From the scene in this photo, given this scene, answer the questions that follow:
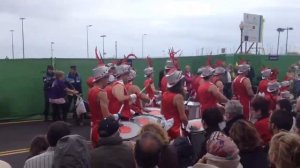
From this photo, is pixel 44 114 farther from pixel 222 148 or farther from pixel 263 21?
pixel 263 21

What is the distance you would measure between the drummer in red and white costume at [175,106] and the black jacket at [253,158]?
234 centimetres

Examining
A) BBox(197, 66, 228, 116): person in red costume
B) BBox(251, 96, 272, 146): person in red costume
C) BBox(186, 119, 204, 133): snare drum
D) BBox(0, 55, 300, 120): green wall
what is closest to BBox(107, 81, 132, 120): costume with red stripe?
BBox(186, 119, 204, 133): snare drum

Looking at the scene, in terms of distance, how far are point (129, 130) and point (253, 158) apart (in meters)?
2.77

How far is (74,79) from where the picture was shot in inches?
548

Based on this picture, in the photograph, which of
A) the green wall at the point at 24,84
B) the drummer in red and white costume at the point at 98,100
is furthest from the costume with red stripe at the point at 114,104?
the green wall at the point at 24,84

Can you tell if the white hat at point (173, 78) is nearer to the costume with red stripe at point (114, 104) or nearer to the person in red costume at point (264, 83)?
the costume with red stripe at point (114, 104)

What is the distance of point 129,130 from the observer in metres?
6.71

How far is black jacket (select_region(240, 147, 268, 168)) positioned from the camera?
14.1 ft

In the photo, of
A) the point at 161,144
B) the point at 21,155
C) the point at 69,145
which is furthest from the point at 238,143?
the point at 21,155

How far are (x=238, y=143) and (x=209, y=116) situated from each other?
0.68 metres

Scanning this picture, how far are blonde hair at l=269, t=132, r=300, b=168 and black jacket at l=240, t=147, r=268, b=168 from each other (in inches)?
38.2

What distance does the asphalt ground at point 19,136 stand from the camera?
9.24 m

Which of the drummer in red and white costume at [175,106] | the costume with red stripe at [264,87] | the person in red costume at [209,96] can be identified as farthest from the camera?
the costume with red stripe at [264,87]

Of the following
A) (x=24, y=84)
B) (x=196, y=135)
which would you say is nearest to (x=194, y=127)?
(x=196, y=135)
